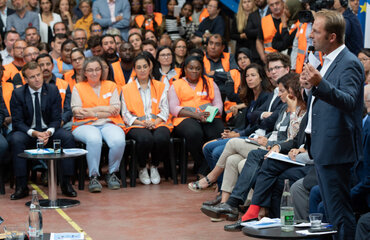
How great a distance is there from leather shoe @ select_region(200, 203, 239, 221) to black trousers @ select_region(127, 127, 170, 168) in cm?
208

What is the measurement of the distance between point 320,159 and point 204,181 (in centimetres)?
255

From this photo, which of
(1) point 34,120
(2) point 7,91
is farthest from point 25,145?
(2) point 7,91

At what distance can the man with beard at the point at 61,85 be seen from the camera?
775 centimetres

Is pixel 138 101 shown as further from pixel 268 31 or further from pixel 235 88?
pixel 268 31

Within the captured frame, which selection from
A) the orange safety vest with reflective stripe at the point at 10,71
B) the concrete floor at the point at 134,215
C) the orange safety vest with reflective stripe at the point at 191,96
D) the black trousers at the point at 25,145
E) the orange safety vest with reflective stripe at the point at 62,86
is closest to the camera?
the concrete floor at the point at 134,215

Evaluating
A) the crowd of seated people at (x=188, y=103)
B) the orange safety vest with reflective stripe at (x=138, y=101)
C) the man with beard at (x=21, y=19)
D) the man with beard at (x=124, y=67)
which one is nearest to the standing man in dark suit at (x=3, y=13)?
the man with beard at (x=21, y=19)

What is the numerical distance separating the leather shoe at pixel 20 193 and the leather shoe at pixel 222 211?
2266 millimetres

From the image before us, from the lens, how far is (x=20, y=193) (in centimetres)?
700

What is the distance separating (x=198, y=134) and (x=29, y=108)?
6.30 ft

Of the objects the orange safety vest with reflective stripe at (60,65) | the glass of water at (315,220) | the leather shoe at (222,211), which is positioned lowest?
the leather shoe at (222,211)

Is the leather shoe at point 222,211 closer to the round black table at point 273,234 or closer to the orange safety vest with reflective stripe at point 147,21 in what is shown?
the round black table at point 273,234

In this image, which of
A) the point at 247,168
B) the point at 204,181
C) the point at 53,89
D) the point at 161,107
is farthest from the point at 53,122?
the point at 247,168

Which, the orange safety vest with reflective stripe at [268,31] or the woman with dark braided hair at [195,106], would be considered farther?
the orange safety vest with reflective stripe at [268,31]

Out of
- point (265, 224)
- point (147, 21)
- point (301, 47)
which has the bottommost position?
point (265, 224)
